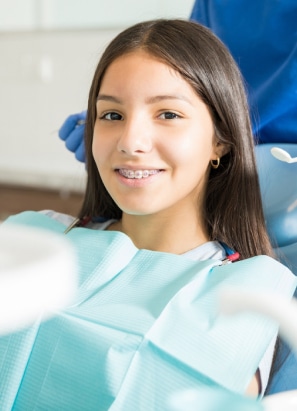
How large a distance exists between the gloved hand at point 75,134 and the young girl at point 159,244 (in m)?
0.21

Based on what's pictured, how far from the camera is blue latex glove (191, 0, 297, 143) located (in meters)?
1.35

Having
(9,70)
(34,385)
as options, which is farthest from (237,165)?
(9,70)

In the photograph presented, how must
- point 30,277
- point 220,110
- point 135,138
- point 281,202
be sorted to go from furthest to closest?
point 281,202 < point 220,110 < point 135,138 < point 30,277

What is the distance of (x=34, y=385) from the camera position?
91cm

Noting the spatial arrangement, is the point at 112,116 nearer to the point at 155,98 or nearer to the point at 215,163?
the point at 155,98

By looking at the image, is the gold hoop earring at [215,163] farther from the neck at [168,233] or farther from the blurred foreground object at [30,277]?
the blurred foreground object at [30,277]

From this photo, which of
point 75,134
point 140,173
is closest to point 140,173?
point 140,173

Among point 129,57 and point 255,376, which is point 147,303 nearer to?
point 255,376

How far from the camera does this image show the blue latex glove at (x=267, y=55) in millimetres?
1346

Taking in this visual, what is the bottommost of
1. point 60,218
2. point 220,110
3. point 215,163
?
point 60,218

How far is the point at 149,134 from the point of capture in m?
1.03

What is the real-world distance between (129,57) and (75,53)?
6.82ft

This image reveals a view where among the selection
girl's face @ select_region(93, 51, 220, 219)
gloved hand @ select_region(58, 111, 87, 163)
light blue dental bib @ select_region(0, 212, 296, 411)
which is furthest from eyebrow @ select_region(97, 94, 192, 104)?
gloved hand @ select_region(58, 111, 87, 163)

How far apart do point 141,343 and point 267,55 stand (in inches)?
30.8
